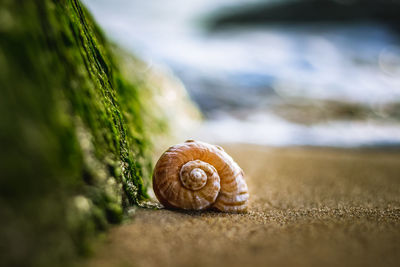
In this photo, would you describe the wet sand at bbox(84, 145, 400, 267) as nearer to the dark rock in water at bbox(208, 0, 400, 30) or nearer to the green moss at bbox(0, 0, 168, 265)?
the green moss at bbox(0, 0, 168, 265)

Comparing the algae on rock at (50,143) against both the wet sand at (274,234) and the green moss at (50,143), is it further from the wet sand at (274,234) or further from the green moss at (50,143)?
the wet sand at (274,234)

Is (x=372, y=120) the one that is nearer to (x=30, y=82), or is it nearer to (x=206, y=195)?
(x=206, y=195)

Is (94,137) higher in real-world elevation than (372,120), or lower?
lower

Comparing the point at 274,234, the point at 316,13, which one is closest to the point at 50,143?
the point at 274,234

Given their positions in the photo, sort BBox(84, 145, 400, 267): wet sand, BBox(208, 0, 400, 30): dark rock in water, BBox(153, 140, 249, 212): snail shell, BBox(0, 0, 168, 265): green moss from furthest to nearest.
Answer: BBox(208, 0, 400, 30): dark rock in water → BBox(153, 140, 249, 212): snail shell → BBox(84, 145, 400, 267): wet sand → BBox(0, 0, 168, 265): green moss

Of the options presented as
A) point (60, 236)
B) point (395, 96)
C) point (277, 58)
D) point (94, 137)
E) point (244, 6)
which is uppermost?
point (244, 6)

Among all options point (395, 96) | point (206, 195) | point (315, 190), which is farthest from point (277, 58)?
point (206, 195)

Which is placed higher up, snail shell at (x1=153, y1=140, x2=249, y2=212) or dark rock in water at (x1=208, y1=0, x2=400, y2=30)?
dark rock in water at (x1=208, y1=0, x2=400, y2=30)

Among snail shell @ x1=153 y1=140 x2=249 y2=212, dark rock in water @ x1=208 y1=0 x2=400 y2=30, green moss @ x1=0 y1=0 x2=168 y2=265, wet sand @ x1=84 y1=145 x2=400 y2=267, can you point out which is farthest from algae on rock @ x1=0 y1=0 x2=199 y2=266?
dark rock in water @ x1=208 y1=0 x2=400 y2=30
